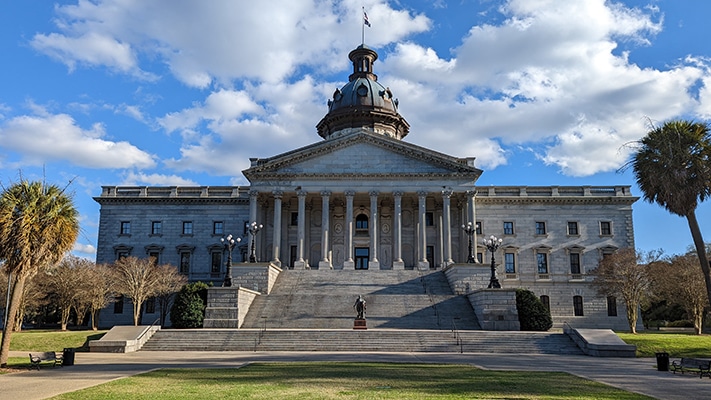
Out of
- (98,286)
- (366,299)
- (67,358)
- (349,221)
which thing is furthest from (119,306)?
(67,358)

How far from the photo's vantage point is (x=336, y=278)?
160ft

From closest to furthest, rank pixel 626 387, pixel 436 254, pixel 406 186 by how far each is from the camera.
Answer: pixel 626 387 < pixel 406 186 < pixel 436 254

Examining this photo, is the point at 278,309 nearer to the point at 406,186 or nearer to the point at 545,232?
the point at 406,186

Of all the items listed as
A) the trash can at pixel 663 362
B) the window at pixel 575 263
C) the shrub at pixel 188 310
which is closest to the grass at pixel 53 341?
the shrub at pixel 188 310

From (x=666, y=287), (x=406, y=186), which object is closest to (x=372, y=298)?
(x=406, y=186)

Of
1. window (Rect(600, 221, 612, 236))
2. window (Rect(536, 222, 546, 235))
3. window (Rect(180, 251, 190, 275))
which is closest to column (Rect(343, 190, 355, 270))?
window (Rect(180, 251, 190, 275))

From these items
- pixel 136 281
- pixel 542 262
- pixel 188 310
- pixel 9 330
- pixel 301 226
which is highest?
pixel 301 226

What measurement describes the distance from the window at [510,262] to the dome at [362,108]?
61.6ft

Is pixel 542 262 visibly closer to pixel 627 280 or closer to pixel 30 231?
pixel 627 280

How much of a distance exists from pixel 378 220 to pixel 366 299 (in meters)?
19.2

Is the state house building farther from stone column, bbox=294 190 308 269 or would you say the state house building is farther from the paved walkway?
the paved walkway

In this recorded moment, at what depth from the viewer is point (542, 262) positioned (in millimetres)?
59781

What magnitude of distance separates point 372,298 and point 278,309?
258 inches

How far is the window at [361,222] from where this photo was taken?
60906 millimetres
